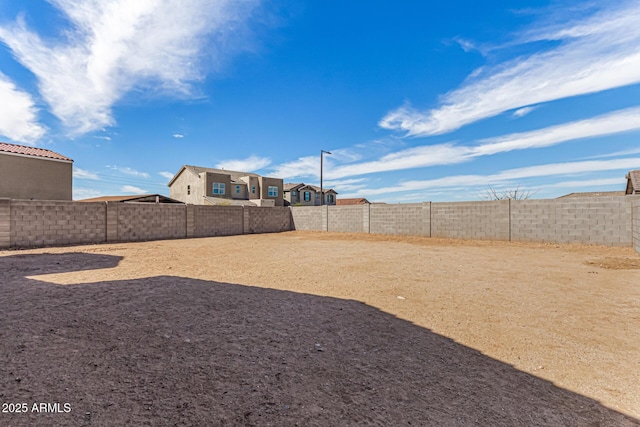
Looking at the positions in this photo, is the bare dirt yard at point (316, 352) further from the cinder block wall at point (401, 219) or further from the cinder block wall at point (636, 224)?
the cinder block wall at point (401, 219)

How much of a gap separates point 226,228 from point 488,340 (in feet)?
56.5

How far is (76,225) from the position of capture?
12359 mm

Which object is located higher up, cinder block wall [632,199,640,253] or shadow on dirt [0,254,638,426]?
cinder block wall [632,199,640,253]

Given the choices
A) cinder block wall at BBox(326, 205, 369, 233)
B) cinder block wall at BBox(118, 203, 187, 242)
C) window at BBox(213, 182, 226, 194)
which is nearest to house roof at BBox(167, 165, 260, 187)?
window at BBox(213, 182, 226, 194)

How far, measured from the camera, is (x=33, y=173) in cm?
1711

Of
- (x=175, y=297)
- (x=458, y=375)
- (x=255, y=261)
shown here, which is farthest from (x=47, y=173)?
(x=458, y=375)

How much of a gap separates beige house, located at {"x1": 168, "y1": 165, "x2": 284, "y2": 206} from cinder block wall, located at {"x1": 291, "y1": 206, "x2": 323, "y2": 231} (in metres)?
11.5

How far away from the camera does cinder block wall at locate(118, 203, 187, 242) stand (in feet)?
45.2

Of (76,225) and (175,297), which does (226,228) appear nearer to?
(76,225)

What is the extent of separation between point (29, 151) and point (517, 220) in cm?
2696

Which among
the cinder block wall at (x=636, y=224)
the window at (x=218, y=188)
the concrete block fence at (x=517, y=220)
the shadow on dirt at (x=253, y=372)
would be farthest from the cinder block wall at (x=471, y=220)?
the window at (x=218, y=188)

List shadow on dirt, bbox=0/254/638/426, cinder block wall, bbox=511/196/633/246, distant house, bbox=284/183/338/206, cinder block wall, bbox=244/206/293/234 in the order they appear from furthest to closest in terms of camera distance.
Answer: distant house, bbox=284/183/338/206, cinder block wall, bbox=244/206/293/234, cinder block wall, bbox=511/196/633/246, shadow on dirt, bbox=0/254/638/426

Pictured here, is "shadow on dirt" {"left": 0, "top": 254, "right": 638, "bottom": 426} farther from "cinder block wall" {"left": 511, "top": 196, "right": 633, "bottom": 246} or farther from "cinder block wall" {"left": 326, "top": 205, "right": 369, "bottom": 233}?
"cinder block wall" {"left": 326, "top": 205, "right": 369, "bottom": 233}

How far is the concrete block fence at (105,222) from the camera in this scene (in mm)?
10964
